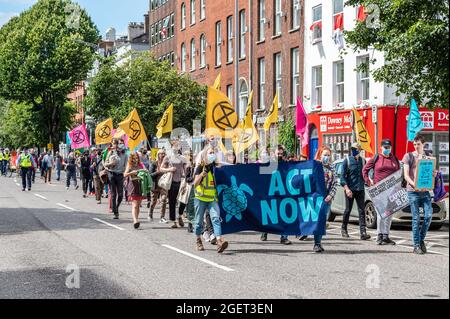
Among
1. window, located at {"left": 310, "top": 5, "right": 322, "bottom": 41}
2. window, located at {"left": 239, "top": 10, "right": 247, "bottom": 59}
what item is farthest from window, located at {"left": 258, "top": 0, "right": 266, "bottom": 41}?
window, located at {"left": 310, "top": 5, "right": 322, "bottom": 41}

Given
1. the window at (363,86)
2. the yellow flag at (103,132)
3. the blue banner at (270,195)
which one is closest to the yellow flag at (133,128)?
the yellow flag at (103,132)

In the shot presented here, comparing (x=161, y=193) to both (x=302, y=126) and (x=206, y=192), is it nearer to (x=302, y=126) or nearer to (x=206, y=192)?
(x=302, y=126)

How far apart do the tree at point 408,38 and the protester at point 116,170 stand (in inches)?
244

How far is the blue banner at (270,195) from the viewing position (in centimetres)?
1255

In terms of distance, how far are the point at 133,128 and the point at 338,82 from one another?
12.0 m

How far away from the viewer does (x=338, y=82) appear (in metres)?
33.7

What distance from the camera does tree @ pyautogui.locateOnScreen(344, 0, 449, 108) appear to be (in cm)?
1563

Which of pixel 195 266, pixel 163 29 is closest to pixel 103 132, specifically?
pixel 195 266

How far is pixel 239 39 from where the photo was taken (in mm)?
44750

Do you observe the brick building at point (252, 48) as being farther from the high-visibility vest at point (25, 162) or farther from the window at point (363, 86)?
the high-visibility vest at point (25, 162)

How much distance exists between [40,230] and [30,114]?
60874 mm

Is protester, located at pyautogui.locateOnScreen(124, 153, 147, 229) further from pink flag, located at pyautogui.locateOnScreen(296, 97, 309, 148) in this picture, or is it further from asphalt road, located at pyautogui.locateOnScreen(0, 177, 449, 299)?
pink flag, located at pyautogui.locateOnScreen(296, 97, 309, 148)
